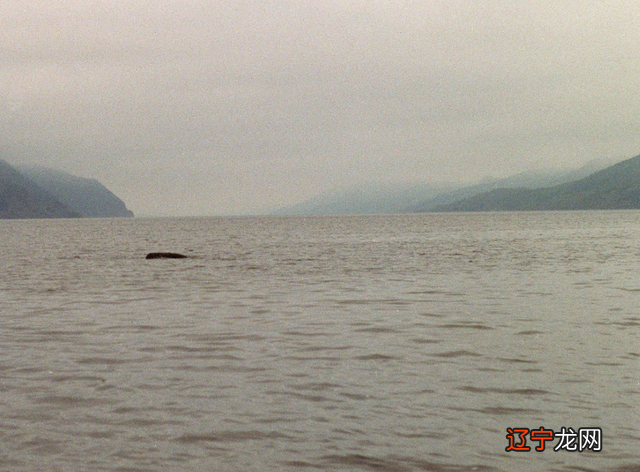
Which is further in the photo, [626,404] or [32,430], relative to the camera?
[626,404]

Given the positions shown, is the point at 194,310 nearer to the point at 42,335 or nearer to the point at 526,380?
the point at 42,335

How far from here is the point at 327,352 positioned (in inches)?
557

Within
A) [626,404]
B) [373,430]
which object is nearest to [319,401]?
[373,430]

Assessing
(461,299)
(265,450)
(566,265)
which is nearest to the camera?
(265,450)

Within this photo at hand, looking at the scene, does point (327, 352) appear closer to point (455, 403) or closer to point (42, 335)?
point (455, 403)

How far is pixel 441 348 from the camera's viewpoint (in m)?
14.4

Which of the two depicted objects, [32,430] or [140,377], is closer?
[32,430]

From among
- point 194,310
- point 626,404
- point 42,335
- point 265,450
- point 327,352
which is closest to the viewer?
point 265,450

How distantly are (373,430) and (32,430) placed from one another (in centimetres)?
473

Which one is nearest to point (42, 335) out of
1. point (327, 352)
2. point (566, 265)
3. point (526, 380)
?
point (327, 352)

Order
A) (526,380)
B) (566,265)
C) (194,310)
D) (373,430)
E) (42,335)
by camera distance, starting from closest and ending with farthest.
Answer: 1. (373,430)
2. (526,380)
3. (42,335)
4. (194,310)
5. (566,265)

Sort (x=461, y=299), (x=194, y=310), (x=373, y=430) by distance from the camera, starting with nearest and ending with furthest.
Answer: (x=373, y=430), (x=194, y=310), (x=461, y=299)

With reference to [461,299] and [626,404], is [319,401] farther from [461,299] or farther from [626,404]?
[461,299]

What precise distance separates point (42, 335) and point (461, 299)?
45.0 ft
